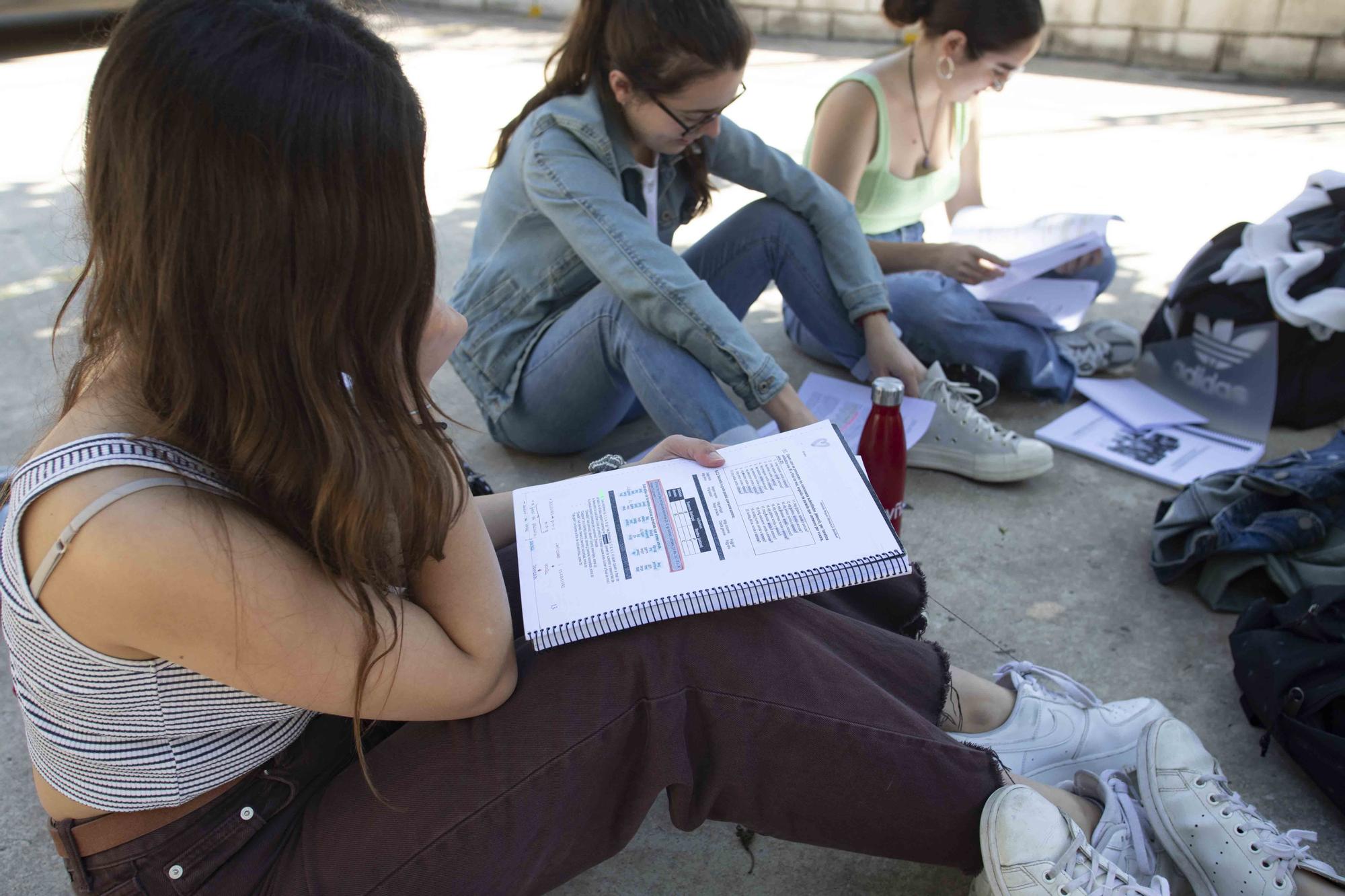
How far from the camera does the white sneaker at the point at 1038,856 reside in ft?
3.99

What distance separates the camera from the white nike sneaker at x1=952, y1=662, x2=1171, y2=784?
1.60 m

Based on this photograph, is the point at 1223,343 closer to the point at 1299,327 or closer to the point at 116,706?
the point at 1299,327

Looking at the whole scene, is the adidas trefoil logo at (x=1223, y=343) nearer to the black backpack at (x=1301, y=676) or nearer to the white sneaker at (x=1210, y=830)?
the black backpack at (x=1301, y=676)

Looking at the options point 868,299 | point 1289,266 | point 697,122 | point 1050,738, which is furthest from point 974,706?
point 1289,266

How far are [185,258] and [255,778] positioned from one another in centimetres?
59

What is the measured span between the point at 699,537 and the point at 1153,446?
69.2 inches

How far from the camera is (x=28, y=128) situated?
534 centimetres

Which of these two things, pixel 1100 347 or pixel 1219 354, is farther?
pixel 1100 347

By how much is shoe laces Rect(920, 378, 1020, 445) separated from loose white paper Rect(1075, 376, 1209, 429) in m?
0.44

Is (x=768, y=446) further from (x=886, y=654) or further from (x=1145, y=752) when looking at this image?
(x=1145, y=752)

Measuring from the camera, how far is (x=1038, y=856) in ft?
4.00

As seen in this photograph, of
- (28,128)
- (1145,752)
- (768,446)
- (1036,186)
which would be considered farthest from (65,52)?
(1145,752)

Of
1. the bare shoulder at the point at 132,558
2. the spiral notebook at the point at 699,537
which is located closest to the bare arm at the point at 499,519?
the spiral notebook at the point at 699,537

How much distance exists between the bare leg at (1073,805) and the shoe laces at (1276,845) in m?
0.15
